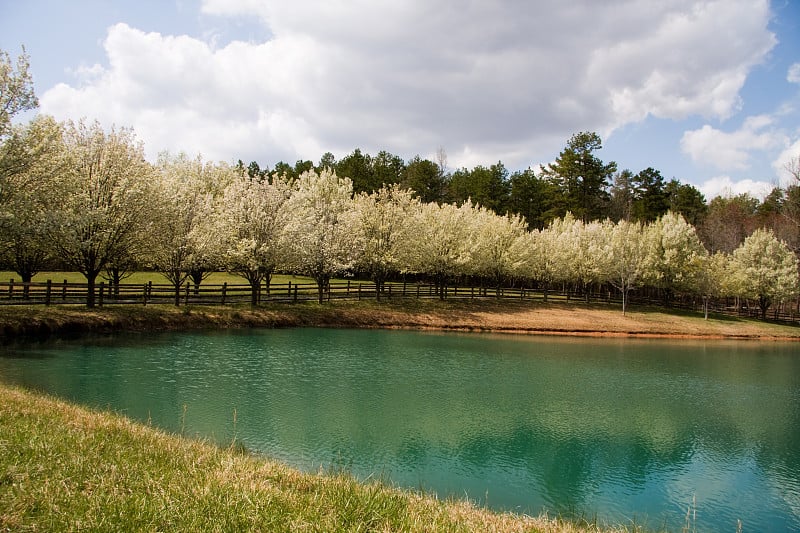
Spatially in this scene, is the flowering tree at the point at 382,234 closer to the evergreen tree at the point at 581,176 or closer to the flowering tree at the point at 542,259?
the flowering tree at the point at 542,259

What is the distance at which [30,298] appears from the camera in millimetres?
31750

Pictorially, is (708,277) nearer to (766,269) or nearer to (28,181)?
(766,269)

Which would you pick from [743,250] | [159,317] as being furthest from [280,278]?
[743,250]

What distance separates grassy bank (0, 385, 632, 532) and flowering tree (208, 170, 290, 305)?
1288 inches

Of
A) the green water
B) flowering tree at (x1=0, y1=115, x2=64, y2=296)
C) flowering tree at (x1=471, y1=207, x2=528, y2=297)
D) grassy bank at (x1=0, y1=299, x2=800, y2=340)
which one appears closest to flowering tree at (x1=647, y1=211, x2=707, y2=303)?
grassy bank at (x1=0, y1=299, x2=800, y2=340)

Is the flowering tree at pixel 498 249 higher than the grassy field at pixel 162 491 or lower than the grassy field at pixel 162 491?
higher

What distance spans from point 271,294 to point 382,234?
43.2 feet

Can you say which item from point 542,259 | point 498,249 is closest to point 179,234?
point 498,249

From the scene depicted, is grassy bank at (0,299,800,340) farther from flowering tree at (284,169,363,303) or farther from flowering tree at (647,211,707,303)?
flowering tree at (647,211,707,303)

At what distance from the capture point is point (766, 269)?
2598 inches

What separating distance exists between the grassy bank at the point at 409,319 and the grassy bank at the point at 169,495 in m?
23.9

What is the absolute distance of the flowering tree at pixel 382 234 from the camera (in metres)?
51.3

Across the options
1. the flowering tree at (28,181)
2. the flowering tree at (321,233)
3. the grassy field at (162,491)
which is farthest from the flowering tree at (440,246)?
the grassy field at (162,491)

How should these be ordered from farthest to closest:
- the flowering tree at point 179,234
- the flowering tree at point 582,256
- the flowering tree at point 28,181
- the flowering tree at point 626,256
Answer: the flowering tree at point 582,256, the flowering tree at point 626,256, the flowering tree at point 179,234, the flowering tree at point 28,181
